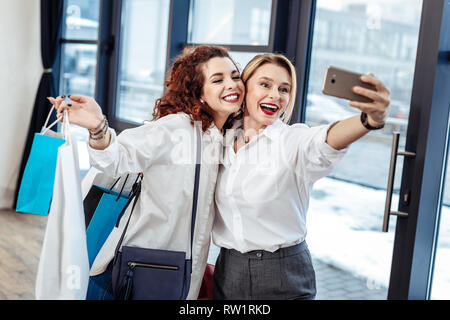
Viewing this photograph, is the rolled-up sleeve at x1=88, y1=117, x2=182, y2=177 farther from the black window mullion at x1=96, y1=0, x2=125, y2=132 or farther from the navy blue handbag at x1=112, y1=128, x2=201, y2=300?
the black window mullion at x1=96, y1=0, x2=125, y2=132

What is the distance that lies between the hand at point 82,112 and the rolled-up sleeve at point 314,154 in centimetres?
57

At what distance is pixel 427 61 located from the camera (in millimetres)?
2068

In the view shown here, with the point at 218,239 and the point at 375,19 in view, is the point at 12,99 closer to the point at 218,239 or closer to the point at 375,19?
the point at 375,19

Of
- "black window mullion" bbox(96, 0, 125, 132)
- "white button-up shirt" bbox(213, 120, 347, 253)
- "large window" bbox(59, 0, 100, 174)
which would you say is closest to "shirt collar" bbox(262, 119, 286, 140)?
"white button-up shirt" bbox(213, 120, 347, 253)

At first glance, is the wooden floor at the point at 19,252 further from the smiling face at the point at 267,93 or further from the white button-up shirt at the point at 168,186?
the smiling face at the point at 267,93

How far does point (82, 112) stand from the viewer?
Result: 1409 mm

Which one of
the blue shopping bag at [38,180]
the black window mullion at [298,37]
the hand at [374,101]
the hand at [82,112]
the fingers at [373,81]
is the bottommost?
the blue shopping bag at [38,180]

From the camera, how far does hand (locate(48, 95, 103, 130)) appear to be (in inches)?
54.9

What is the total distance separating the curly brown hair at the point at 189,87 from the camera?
1647mm

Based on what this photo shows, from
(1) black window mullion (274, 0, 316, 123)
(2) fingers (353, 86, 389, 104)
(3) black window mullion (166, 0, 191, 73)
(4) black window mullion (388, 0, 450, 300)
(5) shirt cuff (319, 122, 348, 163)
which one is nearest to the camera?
(2) fingers (353, 86, 389, 104)

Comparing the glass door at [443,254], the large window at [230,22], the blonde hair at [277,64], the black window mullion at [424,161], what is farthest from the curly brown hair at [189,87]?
the large window at [230,22]

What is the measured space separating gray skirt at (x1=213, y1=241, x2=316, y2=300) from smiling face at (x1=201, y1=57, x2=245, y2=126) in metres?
0.44

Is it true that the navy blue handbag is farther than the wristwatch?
Yes
